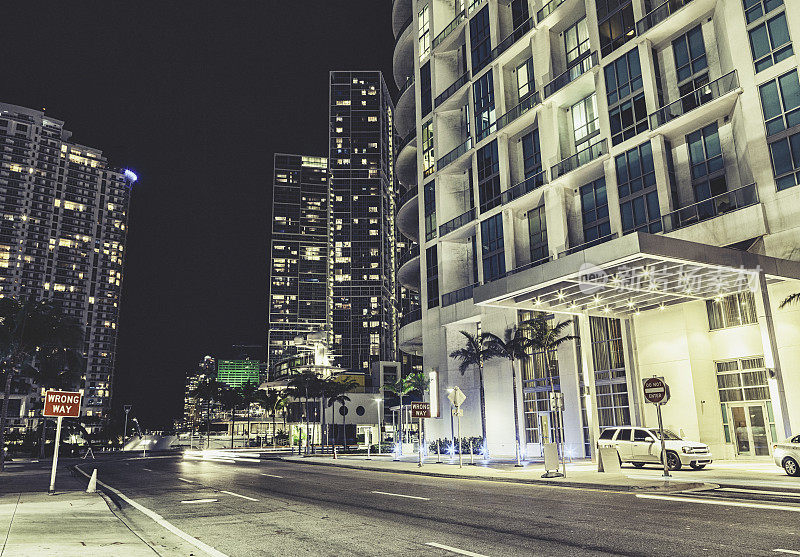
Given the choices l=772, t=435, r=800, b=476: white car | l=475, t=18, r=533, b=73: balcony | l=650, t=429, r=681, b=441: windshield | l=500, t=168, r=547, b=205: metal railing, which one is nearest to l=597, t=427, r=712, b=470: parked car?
l=650, t=429, r=681, b=441: windshield

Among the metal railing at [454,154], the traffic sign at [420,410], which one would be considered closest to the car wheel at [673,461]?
the traffic sign at [420,410]

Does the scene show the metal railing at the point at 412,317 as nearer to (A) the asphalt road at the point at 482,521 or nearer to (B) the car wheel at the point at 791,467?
(A) the asphalt road at the point at 482,521

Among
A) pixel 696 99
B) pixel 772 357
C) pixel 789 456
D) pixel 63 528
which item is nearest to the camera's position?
pixel 63 528

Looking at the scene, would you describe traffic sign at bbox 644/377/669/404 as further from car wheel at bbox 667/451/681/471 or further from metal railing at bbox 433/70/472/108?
metal railing at bbox 433/70/472/108

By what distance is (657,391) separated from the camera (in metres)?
18.5

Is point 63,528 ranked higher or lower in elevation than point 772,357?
lower

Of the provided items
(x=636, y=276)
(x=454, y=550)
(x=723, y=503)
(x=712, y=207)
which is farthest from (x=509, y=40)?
(x=454, y=550)

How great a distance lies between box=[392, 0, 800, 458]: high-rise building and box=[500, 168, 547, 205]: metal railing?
0.14 m

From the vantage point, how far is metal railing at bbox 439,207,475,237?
158ft

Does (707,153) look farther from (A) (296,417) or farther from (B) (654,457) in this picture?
(A) (296,417)

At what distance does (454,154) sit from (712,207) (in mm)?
26370

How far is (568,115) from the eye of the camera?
134 ft

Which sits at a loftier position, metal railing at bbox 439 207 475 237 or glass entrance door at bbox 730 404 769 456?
metal railing at bbox 439 207 475 237

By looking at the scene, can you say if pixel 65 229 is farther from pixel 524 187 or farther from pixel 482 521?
pixel 482 521
